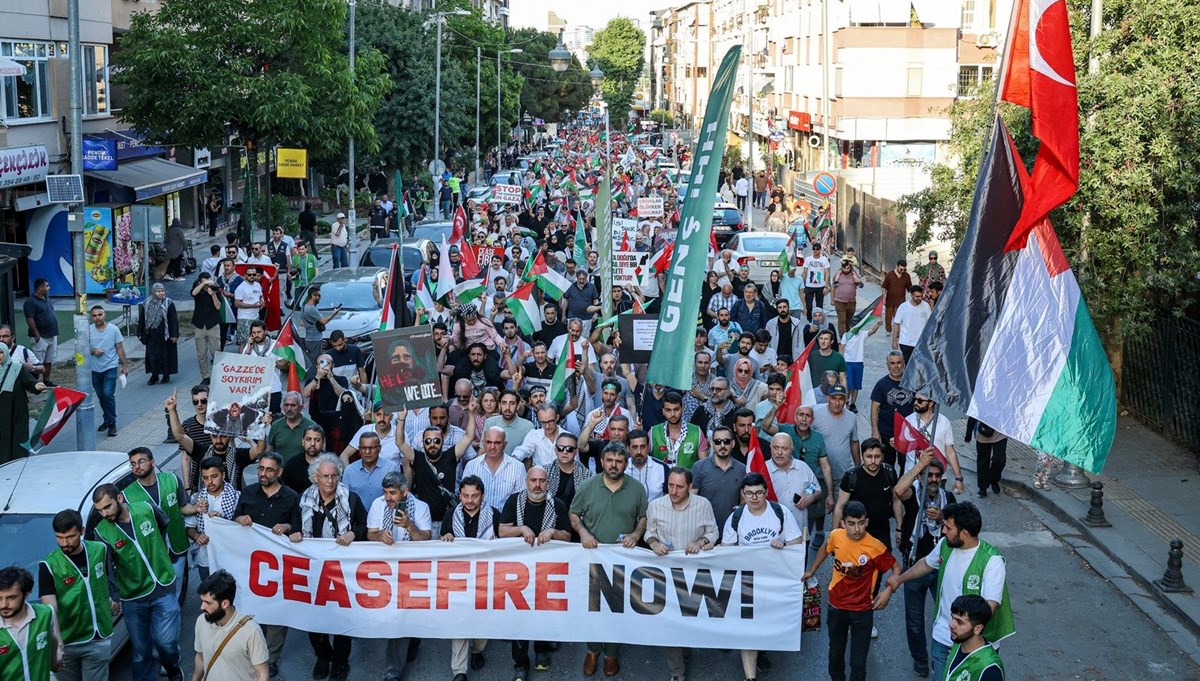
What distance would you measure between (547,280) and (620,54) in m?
134

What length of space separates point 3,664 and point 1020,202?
6.40 m

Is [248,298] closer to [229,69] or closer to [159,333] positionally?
[159,333]

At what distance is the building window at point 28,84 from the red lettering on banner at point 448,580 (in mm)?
19585

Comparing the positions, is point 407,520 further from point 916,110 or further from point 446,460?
point 916,110

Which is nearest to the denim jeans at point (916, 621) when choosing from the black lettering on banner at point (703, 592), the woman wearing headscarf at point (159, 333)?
the black lettering on banner at point (703, 592)

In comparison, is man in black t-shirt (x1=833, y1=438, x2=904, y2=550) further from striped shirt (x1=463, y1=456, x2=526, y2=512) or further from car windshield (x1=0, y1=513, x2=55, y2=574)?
car windshield (x1=0, y1=513, x2=55, y2=574)

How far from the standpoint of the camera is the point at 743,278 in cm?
1916

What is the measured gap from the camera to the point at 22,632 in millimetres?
7008

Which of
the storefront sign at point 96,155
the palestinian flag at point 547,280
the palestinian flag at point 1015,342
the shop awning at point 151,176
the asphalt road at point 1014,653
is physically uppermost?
the storefront sign at point 96,155

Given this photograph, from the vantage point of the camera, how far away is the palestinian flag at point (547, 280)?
18594 millimetres

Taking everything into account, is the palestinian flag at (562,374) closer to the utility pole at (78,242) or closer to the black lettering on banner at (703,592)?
the black lettering on banner at (703,592)

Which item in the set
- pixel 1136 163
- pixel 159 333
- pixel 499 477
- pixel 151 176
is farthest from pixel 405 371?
pixel 151 176

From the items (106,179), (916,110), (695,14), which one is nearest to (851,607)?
(106,179)

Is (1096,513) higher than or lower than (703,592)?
lower
